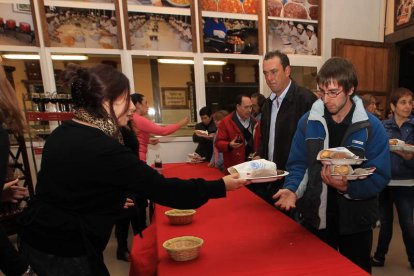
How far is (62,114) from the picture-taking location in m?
3.31

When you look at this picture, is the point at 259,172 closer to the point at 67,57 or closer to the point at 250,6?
the point at 67,57

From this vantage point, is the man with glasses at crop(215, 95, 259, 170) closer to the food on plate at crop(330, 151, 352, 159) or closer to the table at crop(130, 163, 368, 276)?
the table at crop(130, 163, 368, 276)

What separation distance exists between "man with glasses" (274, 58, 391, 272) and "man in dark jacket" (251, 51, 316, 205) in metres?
0.50

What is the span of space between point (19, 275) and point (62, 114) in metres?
2.39

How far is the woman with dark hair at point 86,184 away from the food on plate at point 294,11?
4.96m

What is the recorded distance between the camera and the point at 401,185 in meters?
2.29

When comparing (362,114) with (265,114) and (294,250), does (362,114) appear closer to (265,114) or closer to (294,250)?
(294,250)

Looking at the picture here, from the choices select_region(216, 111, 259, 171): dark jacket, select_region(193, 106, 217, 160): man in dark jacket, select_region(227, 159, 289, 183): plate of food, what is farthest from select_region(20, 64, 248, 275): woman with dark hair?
select_region(193, 106, 217, 160): man in dark jacket

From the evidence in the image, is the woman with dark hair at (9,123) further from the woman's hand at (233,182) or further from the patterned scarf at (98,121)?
the woman's hand at (233,182)

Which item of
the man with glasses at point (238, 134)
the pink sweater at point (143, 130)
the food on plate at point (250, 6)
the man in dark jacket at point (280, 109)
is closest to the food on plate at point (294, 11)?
the food on plate at point (250, 6)

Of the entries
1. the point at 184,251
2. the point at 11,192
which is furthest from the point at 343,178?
the point at 11,192

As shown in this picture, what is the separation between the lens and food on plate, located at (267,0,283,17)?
200 inches

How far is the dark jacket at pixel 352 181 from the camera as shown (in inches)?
51.6

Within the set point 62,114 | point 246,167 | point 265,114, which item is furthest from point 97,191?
point 62,114
